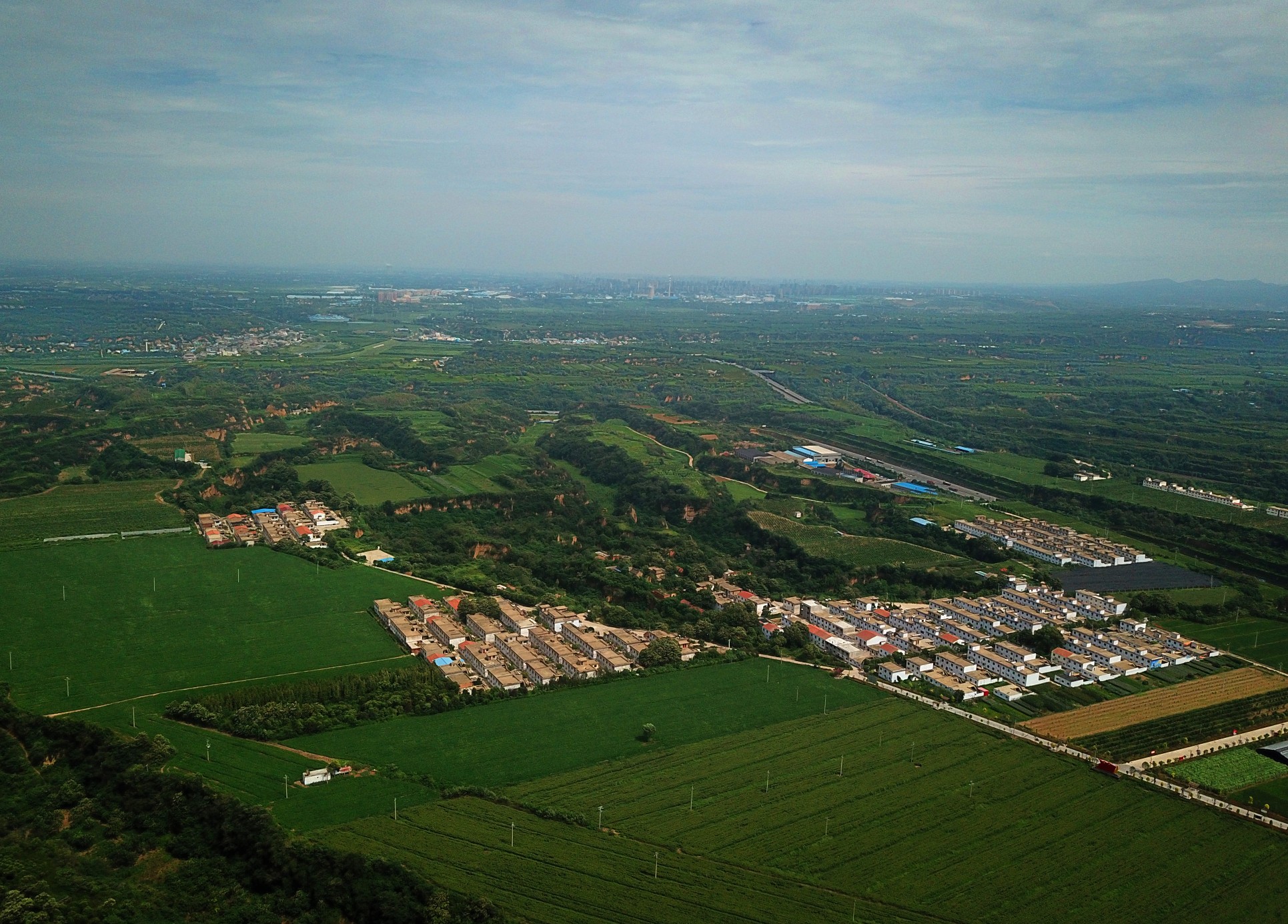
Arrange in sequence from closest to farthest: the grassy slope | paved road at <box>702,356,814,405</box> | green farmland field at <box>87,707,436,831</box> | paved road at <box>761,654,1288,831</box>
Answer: green farmland field at <box>87,707,436,831</box>, paved road at <box>761,654,1288,831</box>, the grassy slope, paved road at <box>702,356,814,405</box>

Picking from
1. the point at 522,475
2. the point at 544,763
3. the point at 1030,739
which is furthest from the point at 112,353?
the point at 1030,739

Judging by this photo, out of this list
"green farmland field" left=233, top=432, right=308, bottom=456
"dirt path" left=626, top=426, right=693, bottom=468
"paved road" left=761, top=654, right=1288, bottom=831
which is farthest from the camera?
"dirt path" left=626, top=426, right=693, bottom=468

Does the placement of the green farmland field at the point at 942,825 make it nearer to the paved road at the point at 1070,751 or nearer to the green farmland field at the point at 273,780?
the paved road at the point at 1070,751

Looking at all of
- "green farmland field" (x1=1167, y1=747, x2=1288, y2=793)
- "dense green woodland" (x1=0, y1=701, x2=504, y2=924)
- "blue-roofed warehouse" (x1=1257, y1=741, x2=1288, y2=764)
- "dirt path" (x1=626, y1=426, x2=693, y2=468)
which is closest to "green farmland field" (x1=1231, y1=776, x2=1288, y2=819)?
"green farmland field" (x1=1167, y1=747, x2=1288, y2=793)

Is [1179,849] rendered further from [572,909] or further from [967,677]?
[572,909]

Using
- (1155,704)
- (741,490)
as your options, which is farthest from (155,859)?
(741,490)

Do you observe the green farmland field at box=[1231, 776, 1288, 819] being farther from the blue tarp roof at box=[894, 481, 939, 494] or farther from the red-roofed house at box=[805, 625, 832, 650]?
the blue tarp roof at box=[894, 481, 939, 494]
